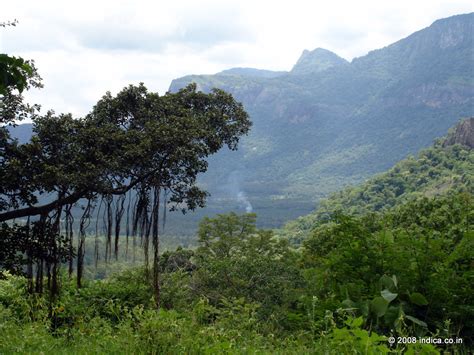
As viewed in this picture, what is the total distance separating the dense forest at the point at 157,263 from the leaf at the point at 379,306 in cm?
1

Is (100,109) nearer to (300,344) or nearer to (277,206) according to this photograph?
(300,344)

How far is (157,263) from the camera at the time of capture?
10.7m

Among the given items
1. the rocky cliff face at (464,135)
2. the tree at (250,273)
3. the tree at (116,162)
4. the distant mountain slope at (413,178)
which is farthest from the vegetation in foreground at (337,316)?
the rocky cliff face at (464,135)

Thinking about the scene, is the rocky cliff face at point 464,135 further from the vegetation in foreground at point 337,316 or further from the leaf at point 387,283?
the leaf at point 387,283

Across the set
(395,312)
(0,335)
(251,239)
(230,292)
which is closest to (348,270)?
(395,312)

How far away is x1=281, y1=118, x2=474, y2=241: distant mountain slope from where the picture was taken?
289 feet

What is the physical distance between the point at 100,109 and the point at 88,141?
4.16 ft

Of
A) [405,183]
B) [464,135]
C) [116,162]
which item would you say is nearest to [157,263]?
[116,162]

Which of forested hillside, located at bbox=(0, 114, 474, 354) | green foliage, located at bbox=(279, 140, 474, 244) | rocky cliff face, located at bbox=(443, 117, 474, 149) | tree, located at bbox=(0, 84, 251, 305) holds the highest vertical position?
rocky cliff face, located at bbox=(443, 117, 474, 149)

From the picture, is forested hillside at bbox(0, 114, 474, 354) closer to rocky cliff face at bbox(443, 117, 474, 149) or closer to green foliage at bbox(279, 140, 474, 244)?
green foliage at bbox(279, 140, 474, 244)

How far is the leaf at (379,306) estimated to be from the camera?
5.60 meters

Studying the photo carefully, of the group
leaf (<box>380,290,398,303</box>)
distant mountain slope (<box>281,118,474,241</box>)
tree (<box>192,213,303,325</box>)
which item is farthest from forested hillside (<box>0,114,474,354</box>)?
distant mountain slope (<box>281,118,474,241</box>)

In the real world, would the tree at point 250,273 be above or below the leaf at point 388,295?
below

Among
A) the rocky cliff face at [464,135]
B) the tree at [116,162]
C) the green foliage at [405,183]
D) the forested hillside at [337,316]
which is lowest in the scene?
the green foliage at [405,183]
